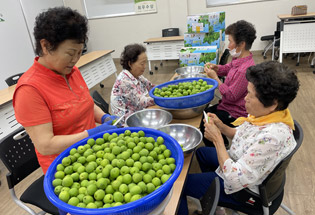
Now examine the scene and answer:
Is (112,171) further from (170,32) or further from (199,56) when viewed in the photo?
(170,32)

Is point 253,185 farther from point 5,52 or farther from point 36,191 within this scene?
point 5,52

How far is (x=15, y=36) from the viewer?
17.7ft

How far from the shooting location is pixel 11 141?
152cm

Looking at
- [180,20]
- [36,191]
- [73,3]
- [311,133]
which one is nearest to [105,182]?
[36,191]

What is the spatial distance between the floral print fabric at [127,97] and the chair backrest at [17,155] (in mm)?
809

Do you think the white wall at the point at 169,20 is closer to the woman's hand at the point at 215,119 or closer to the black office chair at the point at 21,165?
the woman's hand at the point at 215,119

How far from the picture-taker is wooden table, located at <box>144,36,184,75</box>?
5582mm

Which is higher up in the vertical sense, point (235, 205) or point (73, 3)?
point (73, 3)

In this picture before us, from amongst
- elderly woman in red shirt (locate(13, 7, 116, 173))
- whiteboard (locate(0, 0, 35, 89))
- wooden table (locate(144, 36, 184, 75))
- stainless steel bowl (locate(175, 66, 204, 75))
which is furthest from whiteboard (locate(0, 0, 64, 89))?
elderly woman in red shirt (locate(13, 7, 116, 173))

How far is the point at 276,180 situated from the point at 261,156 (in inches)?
9.0

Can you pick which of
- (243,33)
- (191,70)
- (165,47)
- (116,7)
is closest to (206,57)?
(191,70)

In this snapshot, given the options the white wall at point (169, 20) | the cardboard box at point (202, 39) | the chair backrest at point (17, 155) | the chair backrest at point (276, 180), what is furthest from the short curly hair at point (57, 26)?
the white wall at point (169, 20)

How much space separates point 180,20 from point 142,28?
132cm

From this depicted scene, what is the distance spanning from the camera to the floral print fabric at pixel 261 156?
3.68ft
